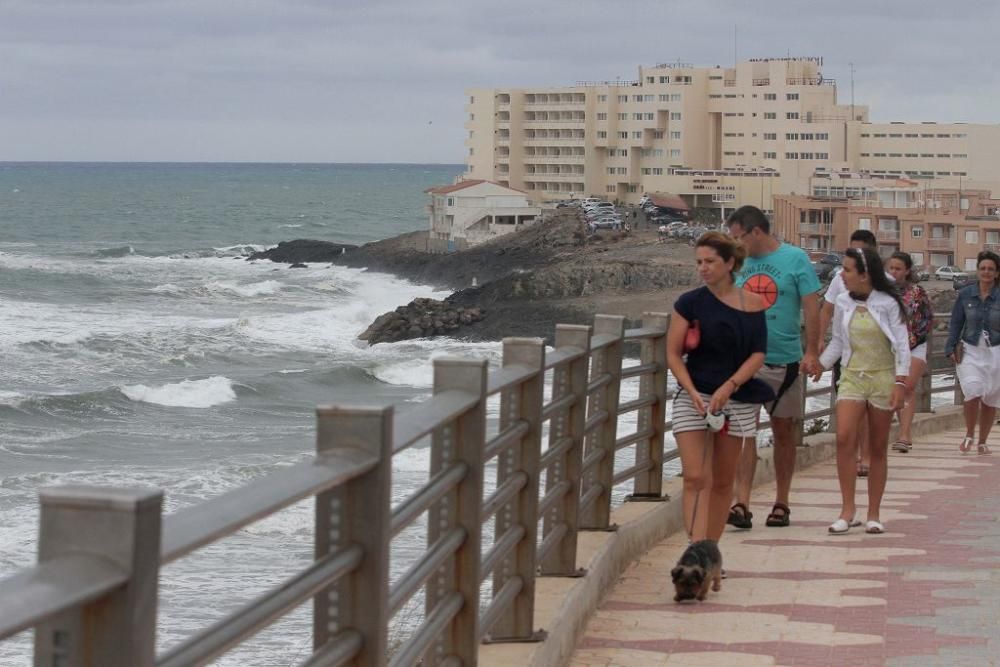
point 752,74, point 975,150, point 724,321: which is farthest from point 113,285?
point 724,321

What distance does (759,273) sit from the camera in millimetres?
8617

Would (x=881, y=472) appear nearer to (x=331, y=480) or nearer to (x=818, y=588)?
(x=818, y=588)

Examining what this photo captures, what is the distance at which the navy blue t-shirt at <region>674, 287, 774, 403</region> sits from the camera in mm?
7211

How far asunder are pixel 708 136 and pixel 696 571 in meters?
124

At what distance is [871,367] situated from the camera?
8711 millimetres

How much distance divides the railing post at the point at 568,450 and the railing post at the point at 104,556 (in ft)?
13.6

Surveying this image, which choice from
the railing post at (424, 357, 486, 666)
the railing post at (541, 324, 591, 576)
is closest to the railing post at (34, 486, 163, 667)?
the railing post at (424, 357, 486, 666)

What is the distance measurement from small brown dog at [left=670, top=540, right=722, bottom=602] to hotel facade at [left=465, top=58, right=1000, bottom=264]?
110101mm

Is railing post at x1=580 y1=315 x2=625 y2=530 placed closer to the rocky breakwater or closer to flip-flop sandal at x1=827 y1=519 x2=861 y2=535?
flip-flop sandal at x1=827 y1=519 x2=861 y2=535

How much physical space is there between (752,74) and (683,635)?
122719 millimetres

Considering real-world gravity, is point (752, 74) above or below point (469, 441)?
above

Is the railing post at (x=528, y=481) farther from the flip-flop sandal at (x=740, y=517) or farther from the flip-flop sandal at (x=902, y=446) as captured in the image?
the flip-flop sandal at (x=902, y=446)

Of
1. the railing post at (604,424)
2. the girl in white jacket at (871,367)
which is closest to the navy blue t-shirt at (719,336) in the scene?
the railing post at (604,424)

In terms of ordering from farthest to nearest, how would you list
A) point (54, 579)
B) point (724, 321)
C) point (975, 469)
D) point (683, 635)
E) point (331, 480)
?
point (975, 469) → point (724, 321) → point (683, 635) → point (331, 480) → point (54, 579)
